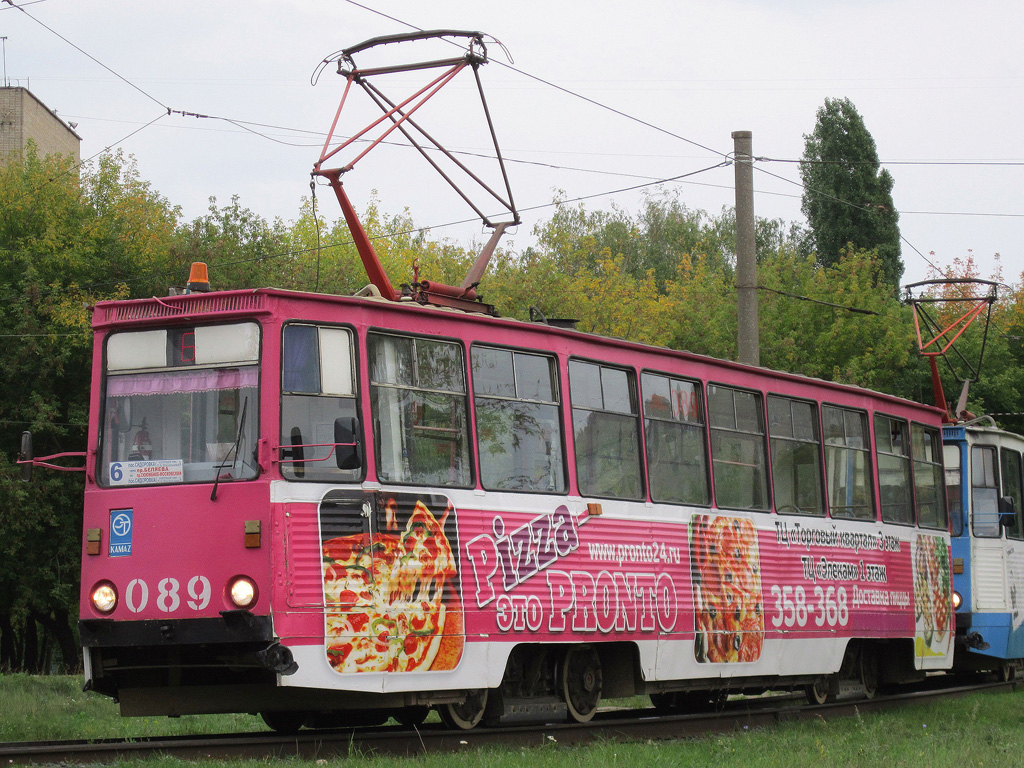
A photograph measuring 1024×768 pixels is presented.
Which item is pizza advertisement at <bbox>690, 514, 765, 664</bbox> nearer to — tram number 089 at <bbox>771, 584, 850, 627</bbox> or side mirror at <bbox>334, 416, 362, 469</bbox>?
tram number 089 at <bbox>771, 584, 850, 627</bbox>

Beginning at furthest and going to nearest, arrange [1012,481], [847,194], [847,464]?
1. [847,194]
2. [1012,481]
3. [847,464]

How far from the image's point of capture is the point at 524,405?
1047 cm

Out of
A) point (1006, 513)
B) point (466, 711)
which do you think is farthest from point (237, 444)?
point (1006, 513)

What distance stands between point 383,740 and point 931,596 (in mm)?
8850

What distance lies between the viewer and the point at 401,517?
9.26m

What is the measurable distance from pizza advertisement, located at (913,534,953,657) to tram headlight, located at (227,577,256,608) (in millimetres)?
9420

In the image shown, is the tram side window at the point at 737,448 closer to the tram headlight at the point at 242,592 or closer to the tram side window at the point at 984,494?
the tram headlight at the point at 242,592

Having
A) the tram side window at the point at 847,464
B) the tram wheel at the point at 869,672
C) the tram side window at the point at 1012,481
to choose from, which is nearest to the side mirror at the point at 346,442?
the tram side window at the point at 847,464

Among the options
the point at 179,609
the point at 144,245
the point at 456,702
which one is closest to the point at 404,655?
the point at 456,702

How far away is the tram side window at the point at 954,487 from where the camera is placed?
1714 centimetres

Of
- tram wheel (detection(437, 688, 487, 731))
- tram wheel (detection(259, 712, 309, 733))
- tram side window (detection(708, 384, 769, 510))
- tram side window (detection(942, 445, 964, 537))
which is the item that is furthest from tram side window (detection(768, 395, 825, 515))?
tram wheel (detection(259, 712, 309, 733))

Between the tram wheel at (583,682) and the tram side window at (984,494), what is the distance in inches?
308

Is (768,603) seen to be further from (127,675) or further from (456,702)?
(127,675)

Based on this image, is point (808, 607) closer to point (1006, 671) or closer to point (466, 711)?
point (466, 711)
